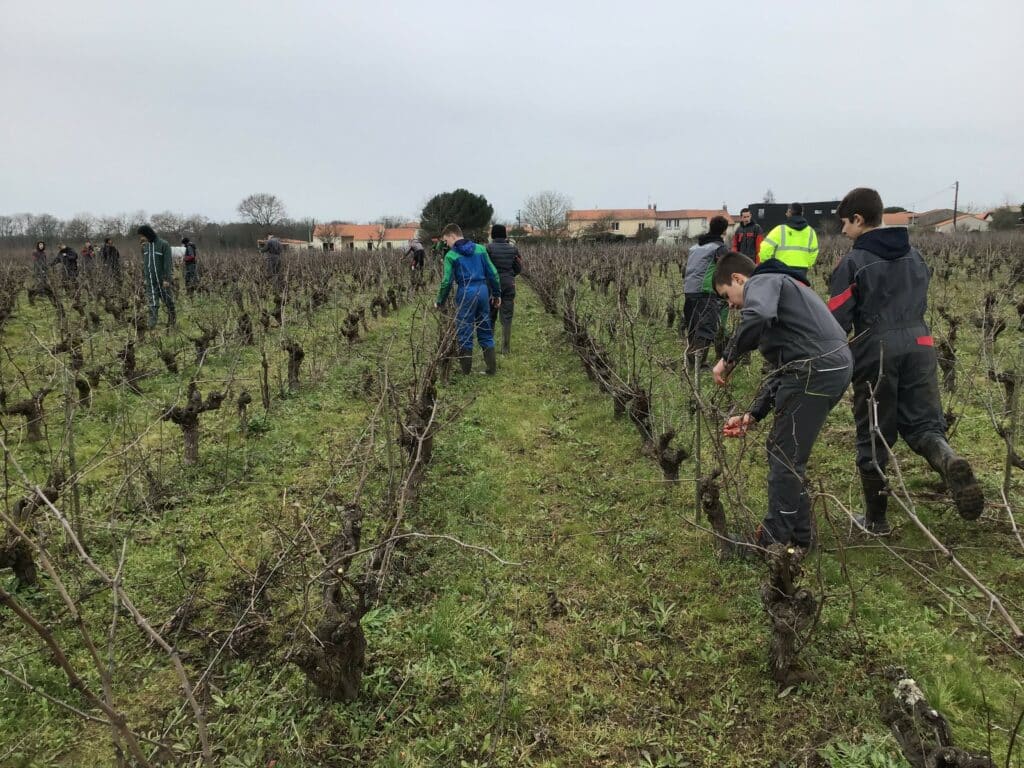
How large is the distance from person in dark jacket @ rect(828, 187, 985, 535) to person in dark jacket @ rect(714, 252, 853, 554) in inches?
14.8

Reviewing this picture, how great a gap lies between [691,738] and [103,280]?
11.7 meters

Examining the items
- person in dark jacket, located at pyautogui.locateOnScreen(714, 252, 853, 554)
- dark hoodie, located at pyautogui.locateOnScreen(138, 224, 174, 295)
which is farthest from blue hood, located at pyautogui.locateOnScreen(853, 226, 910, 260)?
dark hoodie, located at pyautogui.locateOnScreen(138, 224, 174, 295)

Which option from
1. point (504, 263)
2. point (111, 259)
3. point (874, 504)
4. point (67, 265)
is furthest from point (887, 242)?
point (67, 265)

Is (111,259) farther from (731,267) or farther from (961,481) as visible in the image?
(961,481)

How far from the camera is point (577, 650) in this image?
8.20 ft

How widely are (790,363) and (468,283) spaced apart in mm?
4345

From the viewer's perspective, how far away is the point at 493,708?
7.25 ft

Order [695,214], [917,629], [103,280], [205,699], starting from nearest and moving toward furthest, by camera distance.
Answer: [205,699] → [917,629] → [103,280] → [695,214]

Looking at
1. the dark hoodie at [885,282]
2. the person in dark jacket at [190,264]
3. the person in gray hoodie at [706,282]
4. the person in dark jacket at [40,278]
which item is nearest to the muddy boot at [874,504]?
the dark hoodie at [885,282]

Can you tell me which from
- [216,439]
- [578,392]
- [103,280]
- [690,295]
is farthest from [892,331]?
[103,280]

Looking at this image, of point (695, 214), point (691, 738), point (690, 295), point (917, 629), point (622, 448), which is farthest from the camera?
point (695, 214)

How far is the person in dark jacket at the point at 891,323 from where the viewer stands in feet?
9.27

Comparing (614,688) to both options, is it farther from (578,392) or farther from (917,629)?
(578,392)

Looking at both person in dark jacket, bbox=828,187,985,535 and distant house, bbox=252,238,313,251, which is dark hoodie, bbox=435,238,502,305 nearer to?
person in dark jacket, bbox=828,187,985,535
